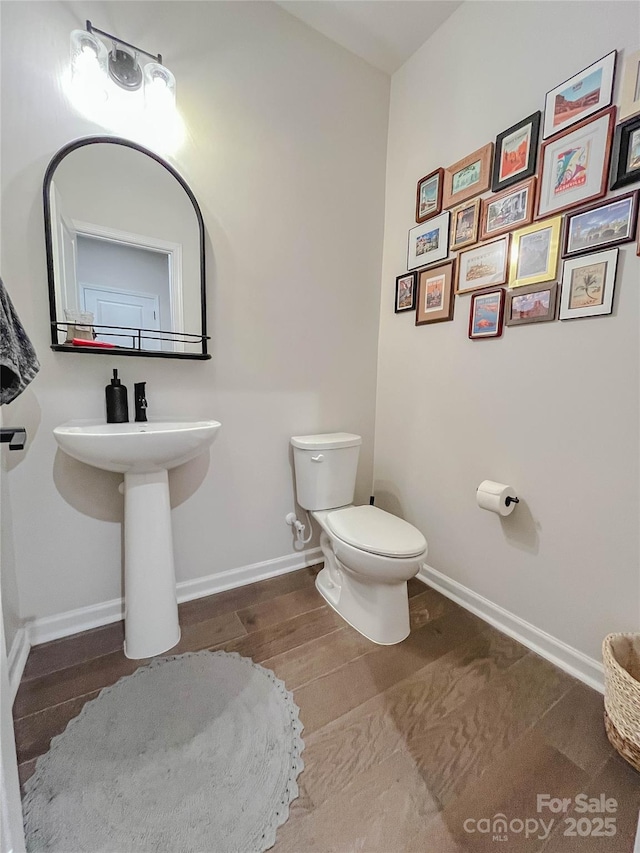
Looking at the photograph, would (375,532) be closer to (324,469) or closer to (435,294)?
(324,469)

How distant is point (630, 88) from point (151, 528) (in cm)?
208

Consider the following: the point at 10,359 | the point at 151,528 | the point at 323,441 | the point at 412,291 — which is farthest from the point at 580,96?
the point at 151,528

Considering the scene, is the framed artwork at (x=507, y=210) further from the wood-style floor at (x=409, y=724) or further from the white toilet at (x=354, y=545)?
the wood-style floor at (x=409, y=724)

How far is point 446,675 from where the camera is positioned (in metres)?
1.23

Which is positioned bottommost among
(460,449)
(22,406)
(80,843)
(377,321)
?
(80,843)

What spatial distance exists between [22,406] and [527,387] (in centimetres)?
186

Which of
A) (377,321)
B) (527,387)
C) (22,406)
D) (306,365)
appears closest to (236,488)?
(306,365)

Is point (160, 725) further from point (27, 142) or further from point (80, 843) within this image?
point (27, 142)

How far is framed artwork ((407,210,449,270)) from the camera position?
1.61 metres

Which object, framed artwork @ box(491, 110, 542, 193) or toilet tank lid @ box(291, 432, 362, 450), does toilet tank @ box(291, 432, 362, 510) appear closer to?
toilet tank lid @ box(291, 432, 362, 450)

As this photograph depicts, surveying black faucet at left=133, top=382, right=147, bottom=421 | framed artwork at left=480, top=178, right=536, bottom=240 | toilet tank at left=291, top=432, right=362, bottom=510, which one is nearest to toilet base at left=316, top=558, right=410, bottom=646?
toilet tank at left=291, top=432, right=362, bottom=510

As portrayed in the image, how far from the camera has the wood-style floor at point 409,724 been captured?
32.4 inches

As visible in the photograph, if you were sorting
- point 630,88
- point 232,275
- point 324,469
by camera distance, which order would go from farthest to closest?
1. point 324,469
2. point 232,275
3. point 630,88

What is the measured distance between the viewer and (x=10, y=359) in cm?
67
